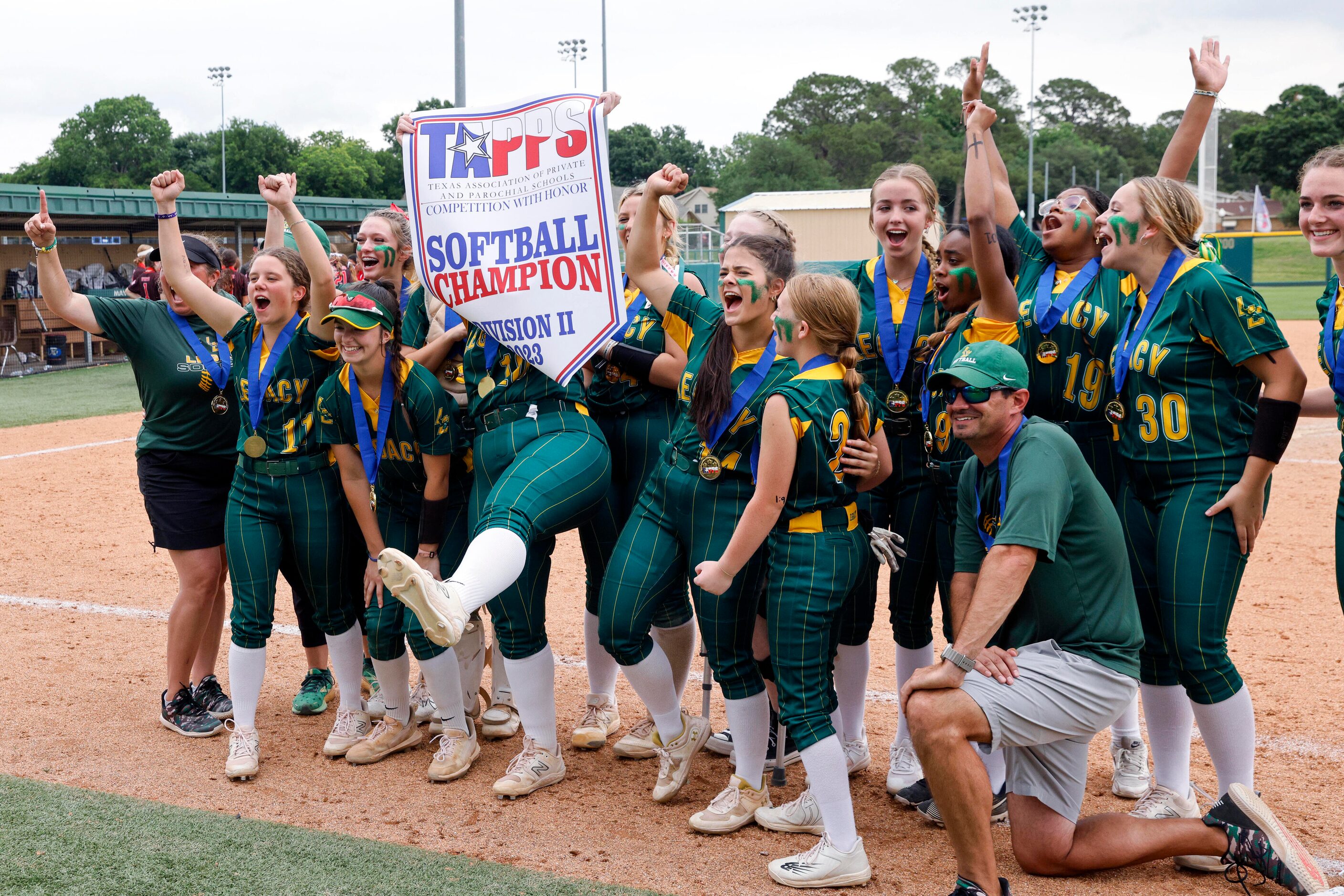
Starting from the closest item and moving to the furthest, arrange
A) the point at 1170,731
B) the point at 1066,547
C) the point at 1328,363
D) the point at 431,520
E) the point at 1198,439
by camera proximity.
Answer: the point at 1066,547
the point at 1198,439
the point at 1328,363
the point at 1170,731
the point at 431,520

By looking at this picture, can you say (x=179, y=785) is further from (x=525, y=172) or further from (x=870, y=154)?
(x=870, y=154)

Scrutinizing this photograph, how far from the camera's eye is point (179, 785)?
15.0 feet

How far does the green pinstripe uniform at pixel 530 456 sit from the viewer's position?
169 inches

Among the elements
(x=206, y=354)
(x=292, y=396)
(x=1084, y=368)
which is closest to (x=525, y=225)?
(x=292, y=396)

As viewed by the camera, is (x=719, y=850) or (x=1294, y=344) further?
(x=1294, y=344)

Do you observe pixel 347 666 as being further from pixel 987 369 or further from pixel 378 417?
pixel 987 369

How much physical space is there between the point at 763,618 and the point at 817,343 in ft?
4.08

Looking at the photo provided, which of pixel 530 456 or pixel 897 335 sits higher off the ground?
pixel 897 335

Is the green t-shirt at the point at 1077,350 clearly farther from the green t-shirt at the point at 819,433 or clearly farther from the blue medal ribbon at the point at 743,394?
the blue medal ribbon at the point at 743,394

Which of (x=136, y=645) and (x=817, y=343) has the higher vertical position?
(x=817, y=343)

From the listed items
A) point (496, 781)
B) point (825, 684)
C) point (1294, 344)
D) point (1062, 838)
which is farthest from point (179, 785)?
point (1294, 344)

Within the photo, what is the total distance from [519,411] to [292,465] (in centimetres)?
104

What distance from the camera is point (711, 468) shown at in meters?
4.00

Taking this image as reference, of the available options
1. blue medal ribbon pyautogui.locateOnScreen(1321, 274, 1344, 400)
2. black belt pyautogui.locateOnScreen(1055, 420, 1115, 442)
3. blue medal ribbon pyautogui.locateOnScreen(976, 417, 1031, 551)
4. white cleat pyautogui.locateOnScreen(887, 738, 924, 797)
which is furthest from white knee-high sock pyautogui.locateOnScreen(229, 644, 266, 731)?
blue medal ribbon pyautogui.locateOnScreen(1321, 274, 1344, 400)
